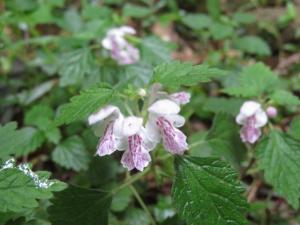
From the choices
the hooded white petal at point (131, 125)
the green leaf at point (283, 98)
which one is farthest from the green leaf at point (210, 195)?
the green leaf at point (283, 98)

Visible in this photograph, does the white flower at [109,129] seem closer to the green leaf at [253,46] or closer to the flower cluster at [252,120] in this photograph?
the flower cluster at [252,120]

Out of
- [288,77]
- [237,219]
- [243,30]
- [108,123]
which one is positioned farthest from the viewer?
[243,30]

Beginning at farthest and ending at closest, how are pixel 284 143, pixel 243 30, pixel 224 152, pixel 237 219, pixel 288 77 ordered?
pixel 243 30, pixel 288 77, pixel 224 152, pixel 284 143, pixel 237 219

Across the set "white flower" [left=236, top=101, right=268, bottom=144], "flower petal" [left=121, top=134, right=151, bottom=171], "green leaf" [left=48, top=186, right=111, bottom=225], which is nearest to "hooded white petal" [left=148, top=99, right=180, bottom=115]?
"flower petal" [left=121, top=134, right=151, bottom=171]

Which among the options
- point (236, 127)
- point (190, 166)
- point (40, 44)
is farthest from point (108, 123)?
point (40, 44)

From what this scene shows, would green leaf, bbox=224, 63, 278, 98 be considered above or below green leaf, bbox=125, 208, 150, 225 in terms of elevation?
above

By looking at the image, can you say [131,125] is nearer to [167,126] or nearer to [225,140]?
[167,126]

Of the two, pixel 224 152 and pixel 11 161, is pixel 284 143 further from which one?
pixel 11 161

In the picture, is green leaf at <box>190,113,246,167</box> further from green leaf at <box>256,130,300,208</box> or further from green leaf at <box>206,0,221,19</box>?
green leaf at <box>206,0,221,19</box>
